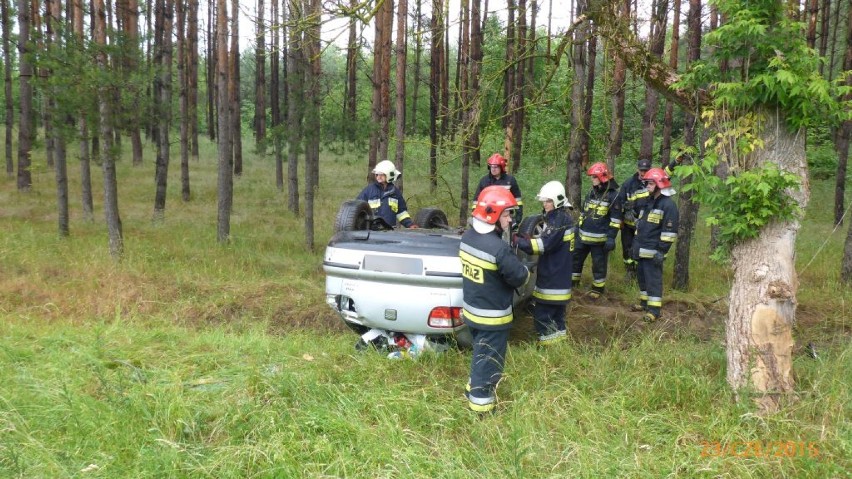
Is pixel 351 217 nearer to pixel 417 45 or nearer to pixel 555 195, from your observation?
pixel 555 195

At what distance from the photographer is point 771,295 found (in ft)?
12.1

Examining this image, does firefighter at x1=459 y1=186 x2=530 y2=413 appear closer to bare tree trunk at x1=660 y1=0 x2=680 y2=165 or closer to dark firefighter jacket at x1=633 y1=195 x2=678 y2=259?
dark firefighter jacket at x1=633 y1=195 x2=678 y2=259

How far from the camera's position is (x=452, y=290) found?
4328 millimetres

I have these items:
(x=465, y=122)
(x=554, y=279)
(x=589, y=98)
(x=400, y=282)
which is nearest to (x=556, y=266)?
(x=554, y=279)

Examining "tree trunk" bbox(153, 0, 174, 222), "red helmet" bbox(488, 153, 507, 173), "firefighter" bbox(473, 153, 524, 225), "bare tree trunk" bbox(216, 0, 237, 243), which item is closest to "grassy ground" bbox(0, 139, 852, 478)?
"firefighter" bbox(473, 153, 524, 225)

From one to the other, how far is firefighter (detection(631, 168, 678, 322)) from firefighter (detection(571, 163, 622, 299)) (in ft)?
2.20

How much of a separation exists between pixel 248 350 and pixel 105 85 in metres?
5.75

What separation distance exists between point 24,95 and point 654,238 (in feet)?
46.6

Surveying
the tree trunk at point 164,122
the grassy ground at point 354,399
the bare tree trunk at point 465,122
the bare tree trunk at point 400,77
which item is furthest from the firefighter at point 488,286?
the tree trunk at point 164,122

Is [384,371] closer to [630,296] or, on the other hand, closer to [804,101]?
[804,101]

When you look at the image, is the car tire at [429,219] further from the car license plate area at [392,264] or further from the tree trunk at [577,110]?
the car license plate area at [392,264]

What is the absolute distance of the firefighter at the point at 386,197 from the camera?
23.0ft

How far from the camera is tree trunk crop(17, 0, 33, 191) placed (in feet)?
33.2

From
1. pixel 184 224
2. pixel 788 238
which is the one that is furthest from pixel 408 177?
pixel 788 238
